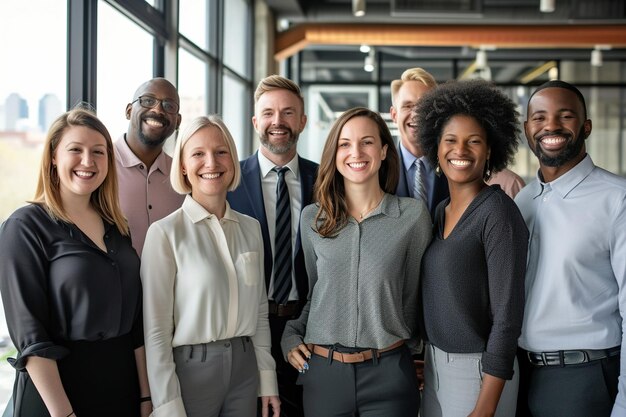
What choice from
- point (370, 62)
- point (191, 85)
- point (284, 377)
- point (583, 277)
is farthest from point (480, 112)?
point (370, 62)

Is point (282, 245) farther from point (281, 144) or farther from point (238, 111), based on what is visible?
point (238, 111)

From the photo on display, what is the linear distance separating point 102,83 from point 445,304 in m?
3.26

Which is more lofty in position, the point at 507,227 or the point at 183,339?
the point at 507,227

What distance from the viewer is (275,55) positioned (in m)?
10.5

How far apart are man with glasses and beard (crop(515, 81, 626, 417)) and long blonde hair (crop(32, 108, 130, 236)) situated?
1.68 meters

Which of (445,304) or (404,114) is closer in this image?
(445,304)

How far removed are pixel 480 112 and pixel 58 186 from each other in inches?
65.8

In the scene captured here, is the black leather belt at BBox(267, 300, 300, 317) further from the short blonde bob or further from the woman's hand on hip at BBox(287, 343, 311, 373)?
the short blonde bob

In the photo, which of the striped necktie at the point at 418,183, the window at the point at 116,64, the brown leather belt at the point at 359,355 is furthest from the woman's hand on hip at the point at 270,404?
→ the window at the point at 116,64

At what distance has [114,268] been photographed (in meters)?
2.39

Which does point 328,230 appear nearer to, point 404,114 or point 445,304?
point 445,304

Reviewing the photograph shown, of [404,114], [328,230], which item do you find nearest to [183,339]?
[328,230]

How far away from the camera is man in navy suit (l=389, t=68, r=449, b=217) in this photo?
343cm

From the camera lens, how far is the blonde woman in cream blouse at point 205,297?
2.38 meters
